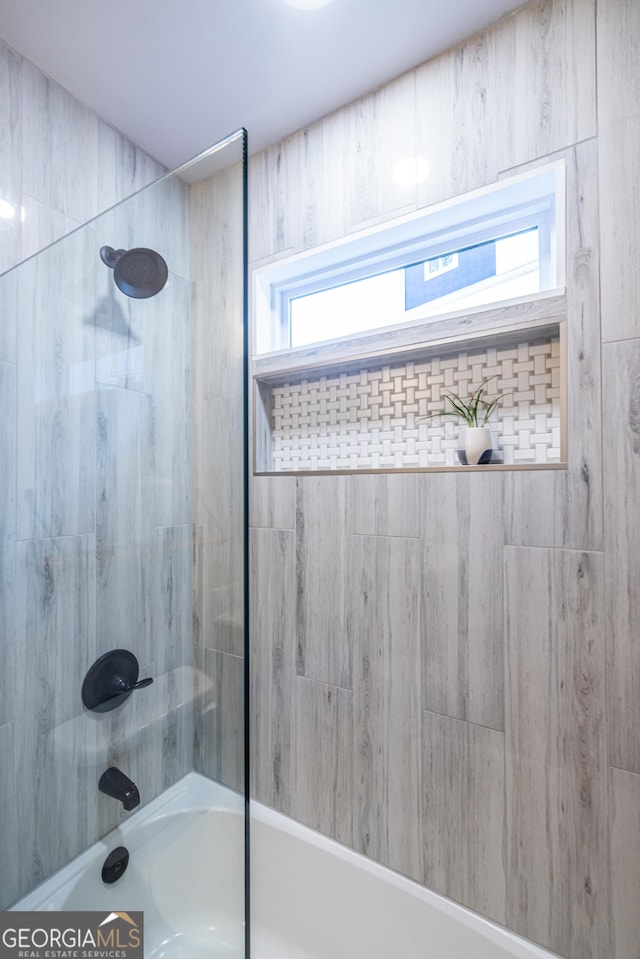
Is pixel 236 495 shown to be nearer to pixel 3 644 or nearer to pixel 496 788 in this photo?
pixel 3 644

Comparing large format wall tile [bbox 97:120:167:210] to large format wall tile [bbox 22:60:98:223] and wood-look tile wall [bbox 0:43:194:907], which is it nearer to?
large format wall tile [bbox 22:60:98:223]

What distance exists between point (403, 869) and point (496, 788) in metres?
0.39

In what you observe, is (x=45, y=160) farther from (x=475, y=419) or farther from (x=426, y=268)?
(x=475, y=419)

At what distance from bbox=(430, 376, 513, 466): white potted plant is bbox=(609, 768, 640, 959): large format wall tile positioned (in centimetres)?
75

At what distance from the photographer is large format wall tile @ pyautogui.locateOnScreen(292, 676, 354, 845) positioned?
1.33 metres

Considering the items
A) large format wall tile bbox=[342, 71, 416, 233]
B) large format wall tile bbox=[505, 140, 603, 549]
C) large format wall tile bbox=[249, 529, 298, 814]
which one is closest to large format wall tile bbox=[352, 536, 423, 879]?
large format wall tile bbox=[249, 529, 298, 814]

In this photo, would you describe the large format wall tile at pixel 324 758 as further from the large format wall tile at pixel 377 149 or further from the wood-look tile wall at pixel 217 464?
the large format wall tile at pixel 377 149

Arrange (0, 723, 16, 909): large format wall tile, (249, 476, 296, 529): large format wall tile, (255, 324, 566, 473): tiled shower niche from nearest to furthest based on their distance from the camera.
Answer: (0, 723, 16, 909): large format wall tile, (255, 324, 566, 473): tiled shower niche, (249, 476, 296, 529): large format wall tile

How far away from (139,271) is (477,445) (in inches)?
33.9

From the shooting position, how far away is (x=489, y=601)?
1118 mm

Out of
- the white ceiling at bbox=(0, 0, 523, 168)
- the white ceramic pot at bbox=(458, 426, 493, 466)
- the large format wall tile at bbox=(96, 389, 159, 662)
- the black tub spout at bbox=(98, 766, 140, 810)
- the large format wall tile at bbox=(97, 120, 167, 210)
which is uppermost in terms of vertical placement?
the white ceiling at bbox=(0, 0, 523, 168)

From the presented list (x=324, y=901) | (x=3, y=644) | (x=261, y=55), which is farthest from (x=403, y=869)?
(x=261, y=55)

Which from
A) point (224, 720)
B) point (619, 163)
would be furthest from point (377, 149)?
point (224, 720)

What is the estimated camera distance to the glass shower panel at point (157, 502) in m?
0.73
